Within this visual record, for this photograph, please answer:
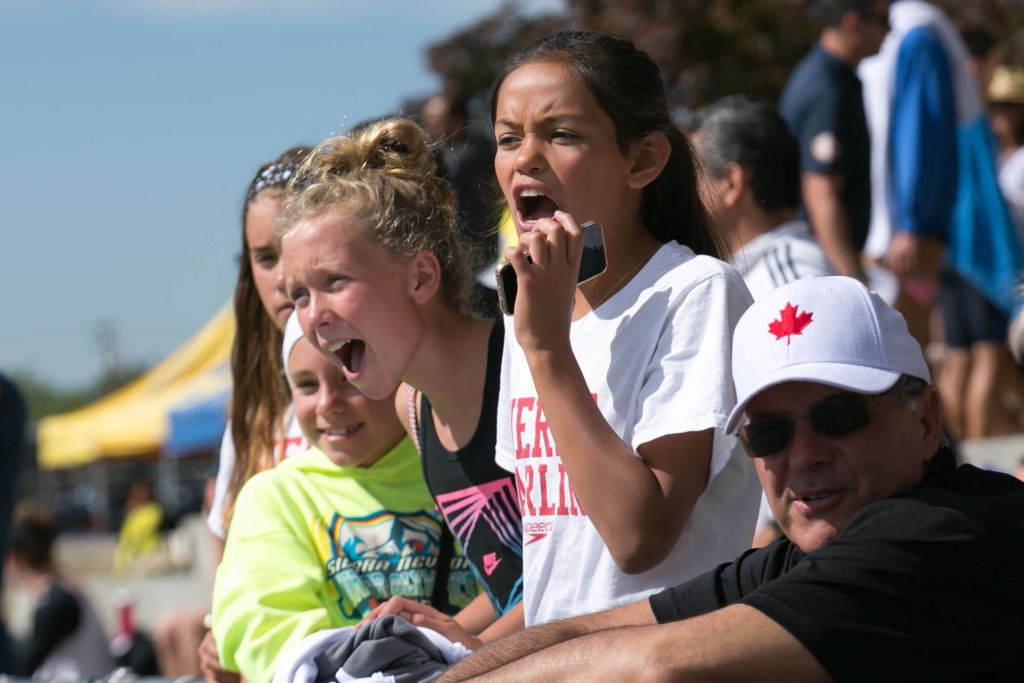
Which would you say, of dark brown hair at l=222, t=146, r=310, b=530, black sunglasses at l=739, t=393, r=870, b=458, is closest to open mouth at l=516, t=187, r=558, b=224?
black sunglasses at l=739, t=393, r=870, b=458

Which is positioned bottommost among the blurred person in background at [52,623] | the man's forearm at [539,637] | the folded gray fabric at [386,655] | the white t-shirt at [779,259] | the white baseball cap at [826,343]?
the blurred person in background at [52,623]

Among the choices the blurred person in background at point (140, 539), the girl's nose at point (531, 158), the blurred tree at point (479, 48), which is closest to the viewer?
the girl's nose at point (531, 158)

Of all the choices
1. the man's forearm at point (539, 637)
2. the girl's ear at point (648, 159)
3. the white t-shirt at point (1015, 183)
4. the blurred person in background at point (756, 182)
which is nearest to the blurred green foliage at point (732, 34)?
the white t-shirt at point (1015, 183)

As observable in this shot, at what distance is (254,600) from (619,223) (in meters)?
1.21

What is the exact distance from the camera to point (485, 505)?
3.30m

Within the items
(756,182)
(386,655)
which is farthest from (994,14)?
(386,655)

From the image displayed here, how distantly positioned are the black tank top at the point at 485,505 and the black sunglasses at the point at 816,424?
36.3 inches

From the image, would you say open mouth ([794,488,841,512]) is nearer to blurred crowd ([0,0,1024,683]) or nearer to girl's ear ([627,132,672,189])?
blurred crowd ([0,0,1024,683])

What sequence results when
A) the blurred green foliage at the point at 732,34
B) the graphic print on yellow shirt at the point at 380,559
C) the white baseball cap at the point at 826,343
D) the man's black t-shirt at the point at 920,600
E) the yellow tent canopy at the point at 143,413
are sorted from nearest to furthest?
the man's black t-shirt at the point at 920,600 → the white baseball cap at the point at 826,343 → the graphic print on yellow shirt at the point at 380,559 → the blurred green foliage at the point at 732,34 → the yellow tent canopy at the point at 143,413

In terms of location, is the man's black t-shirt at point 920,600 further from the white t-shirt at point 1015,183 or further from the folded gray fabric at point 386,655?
the white t-shirt at point 1015,183

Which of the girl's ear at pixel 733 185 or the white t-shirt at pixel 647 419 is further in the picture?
the girl's ear at pixel 733 185

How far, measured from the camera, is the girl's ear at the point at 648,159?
309cm

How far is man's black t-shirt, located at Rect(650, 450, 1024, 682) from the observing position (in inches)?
86.1

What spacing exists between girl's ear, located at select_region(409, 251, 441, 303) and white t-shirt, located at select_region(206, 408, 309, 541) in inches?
33.9
